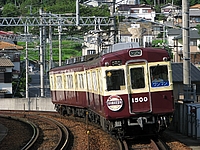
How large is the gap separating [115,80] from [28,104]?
2076cm

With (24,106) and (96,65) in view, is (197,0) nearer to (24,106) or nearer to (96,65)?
(24,106)

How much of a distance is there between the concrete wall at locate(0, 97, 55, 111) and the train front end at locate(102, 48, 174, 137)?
60.8 ft

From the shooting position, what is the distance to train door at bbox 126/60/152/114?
12.4 meters

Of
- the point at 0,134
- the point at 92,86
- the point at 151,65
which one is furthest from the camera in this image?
the point at 0,134

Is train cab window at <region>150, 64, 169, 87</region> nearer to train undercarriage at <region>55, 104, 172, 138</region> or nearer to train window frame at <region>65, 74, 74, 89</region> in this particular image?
train undercarriage at <region>55, 104, 172, 138</region>

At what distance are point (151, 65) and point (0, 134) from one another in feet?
→ 24.0

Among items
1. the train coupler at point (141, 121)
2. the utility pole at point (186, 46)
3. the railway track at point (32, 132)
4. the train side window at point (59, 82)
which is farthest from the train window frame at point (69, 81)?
the train coupler at point (141, 121)

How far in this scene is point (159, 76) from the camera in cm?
1259

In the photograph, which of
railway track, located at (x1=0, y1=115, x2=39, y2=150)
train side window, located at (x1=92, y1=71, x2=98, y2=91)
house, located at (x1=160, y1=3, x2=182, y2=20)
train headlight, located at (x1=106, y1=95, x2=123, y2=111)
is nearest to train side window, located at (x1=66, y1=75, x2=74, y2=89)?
railway track, located at (x1=0, y1=115, x2=39, y2=150)

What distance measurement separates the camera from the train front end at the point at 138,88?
12.4 m

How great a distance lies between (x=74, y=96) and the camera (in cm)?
1912

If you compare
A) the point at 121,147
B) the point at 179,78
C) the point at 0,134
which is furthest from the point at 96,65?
the point at 179,78

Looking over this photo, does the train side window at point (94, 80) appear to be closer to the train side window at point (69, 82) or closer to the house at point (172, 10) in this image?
the train side window at point (69, 82)

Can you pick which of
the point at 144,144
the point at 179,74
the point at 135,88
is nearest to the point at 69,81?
the point at 179,74
